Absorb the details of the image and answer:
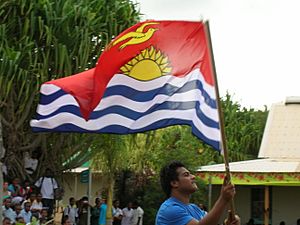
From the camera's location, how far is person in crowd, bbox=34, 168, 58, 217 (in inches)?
801

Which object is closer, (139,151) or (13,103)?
(13,103)

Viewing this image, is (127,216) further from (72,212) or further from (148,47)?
(148,47)

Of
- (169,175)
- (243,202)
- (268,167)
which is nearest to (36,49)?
(268,167)

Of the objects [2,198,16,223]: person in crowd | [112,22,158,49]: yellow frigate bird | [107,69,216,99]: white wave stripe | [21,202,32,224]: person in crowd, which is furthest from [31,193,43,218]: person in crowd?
[112,22,158,49]: yellow frigate bird

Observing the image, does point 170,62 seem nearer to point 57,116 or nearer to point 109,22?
point 57,116

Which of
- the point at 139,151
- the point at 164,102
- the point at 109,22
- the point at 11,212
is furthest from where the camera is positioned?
the point at 139,151

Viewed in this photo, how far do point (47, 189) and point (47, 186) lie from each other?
79 mm

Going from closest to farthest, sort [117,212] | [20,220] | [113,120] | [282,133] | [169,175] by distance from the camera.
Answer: [169,175]
[113,120]
[20,220]
[117,212]
[282,133]

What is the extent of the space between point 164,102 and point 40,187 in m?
13.7

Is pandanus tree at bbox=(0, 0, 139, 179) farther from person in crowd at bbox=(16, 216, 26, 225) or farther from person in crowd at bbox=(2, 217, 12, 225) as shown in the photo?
person in crowd at bbox=(2, 217, 12, 225)

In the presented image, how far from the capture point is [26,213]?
17.5m

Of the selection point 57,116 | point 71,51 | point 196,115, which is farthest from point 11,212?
point 196,115

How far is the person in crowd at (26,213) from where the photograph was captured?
17.3 meters

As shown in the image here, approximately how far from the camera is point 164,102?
7.55 m
